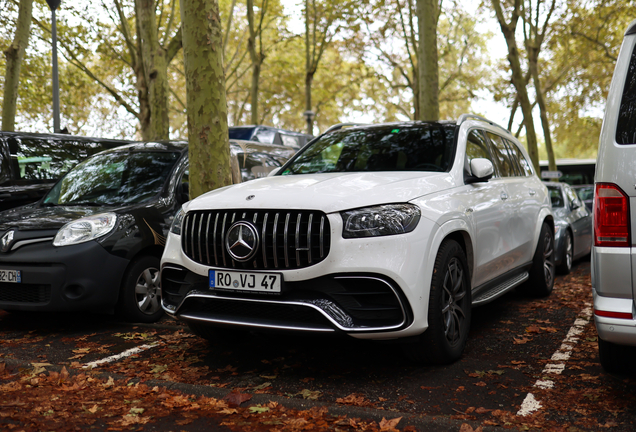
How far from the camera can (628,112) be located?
3334mm

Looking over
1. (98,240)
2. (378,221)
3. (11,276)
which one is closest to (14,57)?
(11,276)

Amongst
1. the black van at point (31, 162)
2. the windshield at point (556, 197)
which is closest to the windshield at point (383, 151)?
the black van at point (31, 162)

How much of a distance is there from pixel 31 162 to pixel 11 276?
2.86 m

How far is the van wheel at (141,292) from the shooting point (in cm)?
575

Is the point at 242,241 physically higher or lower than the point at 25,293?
higher

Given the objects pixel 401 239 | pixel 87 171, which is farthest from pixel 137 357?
pixel 87 171

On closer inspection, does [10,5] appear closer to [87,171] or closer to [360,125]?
[87,171]

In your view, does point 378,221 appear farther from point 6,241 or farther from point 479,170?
point 6,241

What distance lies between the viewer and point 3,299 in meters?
5.54

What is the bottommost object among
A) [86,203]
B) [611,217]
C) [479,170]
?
[611,217]

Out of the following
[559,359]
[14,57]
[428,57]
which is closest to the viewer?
[559,359]

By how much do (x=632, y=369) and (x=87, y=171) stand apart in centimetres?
557

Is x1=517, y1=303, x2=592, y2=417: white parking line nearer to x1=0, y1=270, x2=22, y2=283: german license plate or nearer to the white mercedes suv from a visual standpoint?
the white mercedes suv

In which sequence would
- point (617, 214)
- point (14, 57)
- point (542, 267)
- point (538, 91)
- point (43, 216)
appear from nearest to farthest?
point (617, 214) → point (43, 216) → point (542, 267) → point (14, 57) → point (538, 91)
